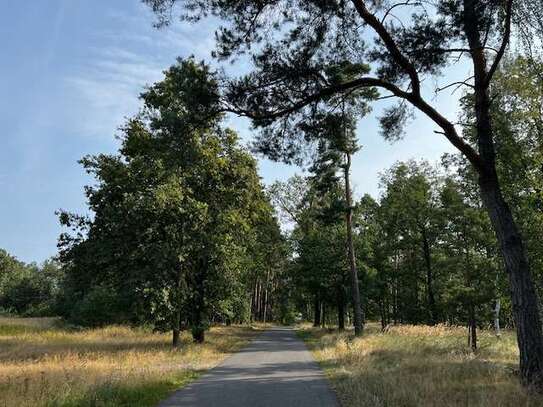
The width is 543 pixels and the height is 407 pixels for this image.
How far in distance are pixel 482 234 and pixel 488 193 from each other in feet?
68.9

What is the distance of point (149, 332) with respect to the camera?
1318 inches

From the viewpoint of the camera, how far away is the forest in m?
9.98

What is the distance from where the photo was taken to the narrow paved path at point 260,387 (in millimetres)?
9680

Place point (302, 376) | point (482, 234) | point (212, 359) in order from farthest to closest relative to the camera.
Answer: point (482, 234)
point (212, 359)
point (302, 376)

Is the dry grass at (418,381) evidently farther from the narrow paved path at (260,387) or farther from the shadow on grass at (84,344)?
the shadow on grass at (84,344)

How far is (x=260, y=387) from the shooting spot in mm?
11695

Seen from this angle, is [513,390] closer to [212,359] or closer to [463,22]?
[463,22]

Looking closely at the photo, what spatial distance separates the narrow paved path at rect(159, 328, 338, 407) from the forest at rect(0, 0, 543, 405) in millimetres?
1055

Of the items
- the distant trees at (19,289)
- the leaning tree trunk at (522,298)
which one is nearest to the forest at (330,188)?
the leaning tree trunk at (522,298)

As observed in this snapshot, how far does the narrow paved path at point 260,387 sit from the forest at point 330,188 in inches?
41.5

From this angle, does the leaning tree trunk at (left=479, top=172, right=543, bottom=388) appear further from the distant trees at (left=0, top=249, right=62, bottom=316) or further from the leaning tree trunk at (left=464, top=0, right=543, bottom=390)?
the distant trees at (left=0, top=249, right=62, bottom=316)

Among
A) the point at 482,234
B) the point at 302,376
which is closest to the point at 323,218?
the point at 482,234

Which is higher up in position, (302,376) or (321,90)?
(321,90)

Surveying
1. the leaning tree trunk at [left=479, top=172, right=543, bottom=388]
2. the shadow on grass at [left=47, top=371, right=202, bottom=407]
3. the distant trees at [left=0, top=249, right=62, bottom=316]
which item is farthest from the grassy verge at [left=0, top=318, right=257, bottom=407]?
the distant trees at [left=0, top=249, right=62, bottom=316]
